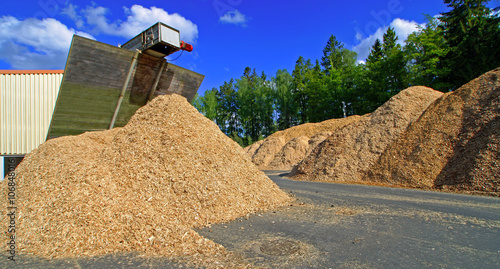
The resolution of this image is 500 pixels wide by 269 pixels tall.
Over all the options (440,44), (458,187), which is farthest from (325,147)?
(440,44)

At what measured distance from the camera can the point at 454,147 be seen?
9320 mm

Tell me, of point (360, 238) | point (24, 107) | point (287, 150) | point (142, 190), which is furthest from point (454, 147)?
point (24, 107)

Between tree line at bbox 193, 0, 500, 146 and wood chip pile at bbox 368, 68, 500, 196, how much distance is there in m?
15.7

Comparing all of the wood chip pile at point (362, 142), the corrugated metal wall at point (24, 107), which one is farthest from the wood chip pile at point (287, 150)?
the corrugated metal wall at point (24, 107)

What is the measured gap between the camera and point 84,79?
318 inches

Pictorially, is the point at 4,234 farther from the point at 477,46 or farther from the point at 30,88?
the point at 477,46

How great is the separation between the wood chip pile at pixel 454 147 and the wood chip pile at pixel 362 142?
0.65m

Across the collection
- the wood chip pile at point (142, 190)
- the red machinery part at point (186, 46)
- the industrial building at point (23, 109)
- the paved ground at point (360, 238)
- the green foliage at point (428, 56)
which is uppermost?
the green foliage at point (428, 56)

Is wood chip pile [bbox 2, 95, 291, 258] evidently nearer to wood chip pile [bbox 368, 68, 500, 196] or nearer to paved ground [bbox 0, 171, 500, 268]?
paved ground [bbox 0, 171, 500, 268]

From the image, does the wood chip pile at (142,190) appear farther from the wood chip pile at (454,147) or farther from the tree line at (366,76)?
the tree line at (366,76)

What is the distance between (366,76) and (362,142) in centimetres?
2601

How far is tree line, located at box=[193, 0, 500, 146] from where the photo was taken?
22547mm

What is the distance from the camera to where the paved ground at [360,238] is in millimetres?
3182

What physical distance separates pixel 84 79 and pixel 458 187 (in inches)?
474
